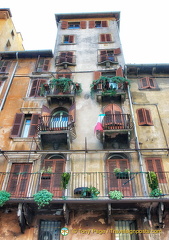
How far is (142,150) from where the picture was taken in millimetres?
13125

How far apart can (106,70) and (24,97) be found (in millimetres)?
6915

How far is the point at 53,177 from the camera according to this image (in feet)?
40.4

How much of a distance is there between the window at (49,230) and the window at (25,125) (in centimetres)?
539


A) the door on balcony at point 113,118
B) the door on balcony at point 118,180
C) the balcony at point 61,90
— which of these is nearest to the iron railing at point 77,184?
the door on balcony at point 118,180

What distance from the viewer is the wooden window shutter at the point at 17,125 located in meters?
14.4

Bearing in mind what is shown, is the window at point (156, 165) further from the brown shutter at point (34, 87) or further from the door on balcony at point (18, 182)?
the brown shutter at point (34, 87)

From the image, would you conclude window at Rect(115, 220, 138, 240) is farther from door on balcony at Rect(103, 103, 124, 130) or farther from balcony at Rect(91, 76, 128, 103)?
balcony at Rect(91, 76, 128, 103)

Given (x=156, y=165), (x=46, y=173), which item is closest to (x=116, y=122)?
(x=156, y=165)

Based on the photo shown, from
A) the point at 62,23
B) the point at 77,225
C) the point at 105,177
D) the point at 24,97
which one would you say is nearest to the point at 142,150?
the point at 105,177

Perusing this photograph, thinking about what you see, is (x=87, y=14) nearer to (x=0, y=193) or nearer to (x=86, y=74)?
(x=86, y=74)

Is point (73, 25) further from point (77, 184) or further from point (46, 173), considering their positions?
point (77, 184)

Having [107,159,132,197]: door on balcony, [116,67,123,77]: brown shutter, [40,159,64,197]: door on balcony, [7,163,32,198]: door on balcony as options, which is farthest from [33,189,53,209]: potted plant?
[116,67,123,77]: brown shutter

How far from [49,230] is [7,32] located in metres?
21.4

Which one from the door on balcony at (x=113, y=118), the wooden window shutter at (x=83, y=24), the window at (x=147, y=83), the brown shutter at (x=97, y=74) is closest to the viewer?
the door on balcony at (x=113, y=118)
